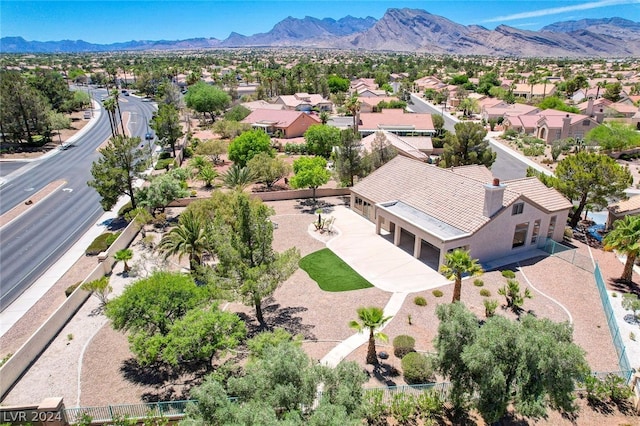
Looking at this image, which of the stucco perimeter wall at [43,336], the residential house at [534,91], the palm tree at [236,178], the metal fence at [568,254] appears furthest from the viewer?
the residential house at [534,91]

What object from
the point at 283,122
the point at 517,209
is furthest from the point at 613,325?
the point at 283,122

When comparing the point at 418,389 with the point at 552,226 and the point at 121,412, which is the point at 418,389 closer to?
the point at 121,412

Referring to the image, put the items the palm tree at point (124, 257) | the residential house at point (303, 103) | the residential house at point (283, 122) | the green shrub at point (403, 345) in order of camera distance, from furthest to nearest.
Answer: the residential house at point (303, 103) < the residential house at point (283, 122) < the palm tree at point (124, 257) < the green shrub at point (403, 345)

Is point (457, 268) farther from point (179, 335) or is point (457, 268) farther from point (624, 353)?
point (179, 335)

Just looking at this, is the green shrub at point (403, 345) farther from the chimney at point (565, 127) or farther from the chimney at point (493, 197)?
the chimney at point (565, 127)

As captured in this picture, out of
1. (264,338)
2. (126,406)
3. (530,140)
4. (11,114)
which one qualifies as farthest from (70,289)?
(530,140)

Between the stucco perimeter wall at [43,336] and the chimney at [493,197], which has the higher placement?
the chimney at [493,197]

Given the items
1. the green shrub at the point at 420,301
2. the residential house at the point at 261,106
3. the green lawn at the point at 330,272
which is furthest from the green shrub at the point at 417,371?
the residential house at the point at 261,106
